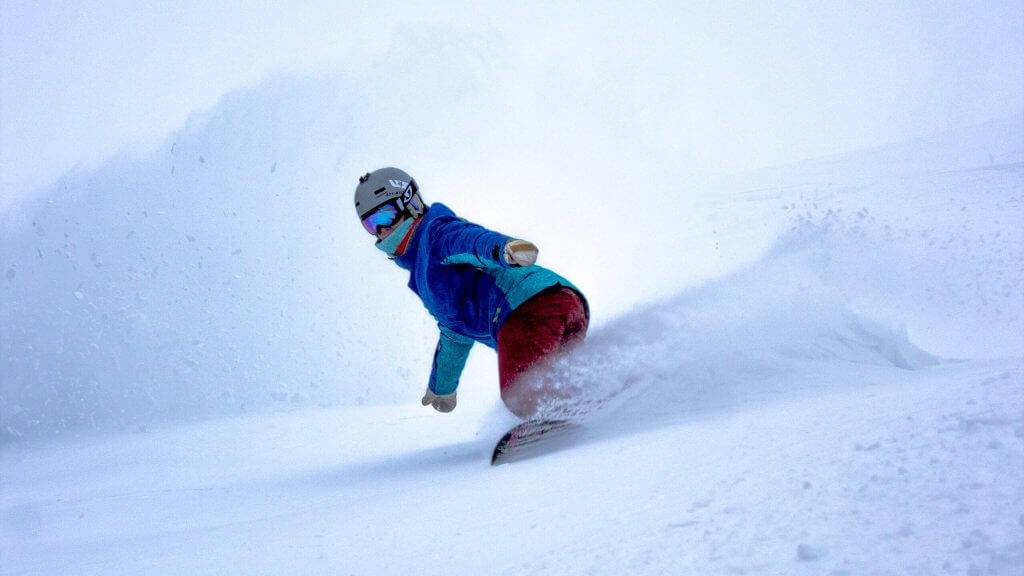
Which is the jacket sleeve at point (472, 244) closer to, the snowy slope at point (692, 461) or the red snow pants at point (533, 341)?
the red snow pants at point (533, 341)

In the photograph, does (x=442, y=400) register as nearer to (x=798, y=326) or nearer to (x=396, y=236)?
(x=396, y=236)

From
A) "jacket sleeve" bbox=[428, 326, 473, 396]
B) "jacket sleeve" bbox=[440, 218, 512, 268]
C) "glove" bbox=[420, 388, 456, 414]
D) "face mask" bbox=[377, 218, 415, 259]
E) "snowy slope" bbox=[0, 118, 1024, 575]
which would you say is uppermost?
"face mask" bbox=[377, 218, 415, 259]

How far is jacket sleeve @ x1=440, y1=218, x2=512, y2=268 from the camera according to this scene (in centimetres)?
241

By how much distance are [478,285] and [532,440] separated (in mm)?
844

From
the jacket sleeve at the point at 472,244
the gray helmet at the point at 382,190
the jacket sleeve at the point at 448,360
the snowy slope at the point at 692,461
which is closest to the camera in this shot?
the snowy slope at the point at 692,461

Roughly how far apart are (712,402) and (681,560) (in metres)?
1.23

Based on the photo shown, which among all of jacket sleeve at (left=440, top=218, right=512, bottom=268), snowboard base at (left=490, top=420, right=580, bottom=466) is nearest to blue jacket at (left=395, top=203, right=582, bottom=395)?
jacket sleeve at (left=440, top=218, right=512, bottom=268)

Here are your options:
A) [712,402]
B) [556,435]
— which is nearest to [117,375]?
[556,435]

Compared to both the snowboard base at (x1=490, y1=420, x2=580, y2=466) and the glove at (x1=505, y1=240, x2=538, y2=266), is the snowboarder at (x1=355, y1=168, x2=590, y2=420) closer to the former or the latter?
the glove at (x1=505, y1=240, x2=538, y2=266)

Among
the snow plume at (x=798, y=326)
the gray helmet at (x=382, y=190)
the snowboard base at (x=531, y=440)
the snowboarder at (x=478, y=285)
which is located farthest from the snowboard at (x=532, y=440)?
the gray helmet at (x=382, y=190)

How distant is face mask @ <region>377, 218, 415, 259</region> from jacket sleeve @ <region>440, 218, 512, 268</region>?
0.62 feet

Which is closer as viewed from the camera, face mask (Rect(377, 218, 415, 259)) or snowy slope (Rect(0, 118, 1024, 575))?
snowy slope (Rect(0, 118, 1024, 575))

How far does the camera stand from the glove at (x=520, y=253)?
2.27 m

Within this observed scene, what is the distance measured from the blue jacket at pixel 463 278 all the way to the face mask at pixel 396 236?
0.15 ft
